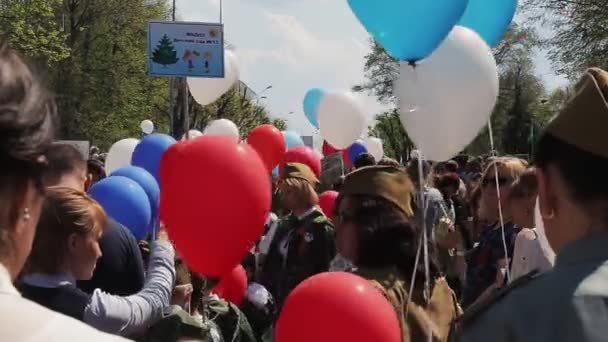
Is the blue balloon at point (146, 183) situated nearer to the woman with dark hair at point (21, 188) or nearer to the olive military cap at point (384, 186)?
the olive military cap at point (384, 186)

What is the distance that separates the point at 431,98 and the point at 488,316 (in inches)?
112

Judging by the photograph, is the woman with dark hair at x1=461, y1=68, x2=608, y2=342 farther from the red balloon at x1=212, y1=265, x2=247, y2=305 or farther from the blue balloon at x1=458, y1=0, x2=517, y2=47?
the blue balloon at x1=458, y1=0, x2=517, y2=47

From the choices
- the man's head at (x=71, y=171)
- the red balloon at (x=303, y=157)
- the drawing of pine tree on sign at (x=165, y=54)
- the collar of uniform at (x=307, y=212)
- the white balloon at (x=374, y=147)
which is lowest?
the white balloon at (x=374, y=147)

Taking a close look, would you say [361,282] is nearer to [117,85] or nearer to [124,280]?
[124,280]

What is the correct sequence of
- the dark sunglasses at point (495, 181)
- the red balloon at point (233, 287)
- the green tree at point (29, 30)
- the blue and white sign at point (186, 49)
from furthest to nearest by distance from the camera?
the green tree at point (29, 30)
the blue and white sign at point (186, 49)
the dark sunglasses at point (495, 181)
the red balloon at point (233, 287)

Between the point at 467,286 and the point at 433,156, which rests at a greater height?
the point at 433,156

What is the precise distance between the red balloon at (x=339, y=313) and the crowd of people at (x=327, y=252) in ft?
0.58

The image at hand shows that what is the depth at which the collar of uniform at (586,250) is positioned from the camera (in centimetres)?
149

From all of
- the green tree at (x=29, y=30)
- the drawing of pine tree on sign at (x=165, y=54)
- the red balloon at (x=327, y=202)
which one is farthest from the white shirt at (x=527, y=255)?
the green tree at (x=29, y=30)

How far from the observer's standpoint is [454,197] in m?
8.47

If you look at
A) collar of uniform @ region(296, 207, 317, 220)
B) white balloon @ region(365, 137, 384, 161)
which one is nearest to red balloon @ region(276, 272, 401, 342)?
collar of uniform @ region(296, 207, 317, 220)

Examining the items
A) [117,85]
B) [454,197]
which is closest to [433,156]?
[454,197]

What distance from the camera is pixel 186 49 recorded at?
6.54 meters

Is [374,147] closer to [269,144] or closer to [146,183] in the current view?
[269,144]
